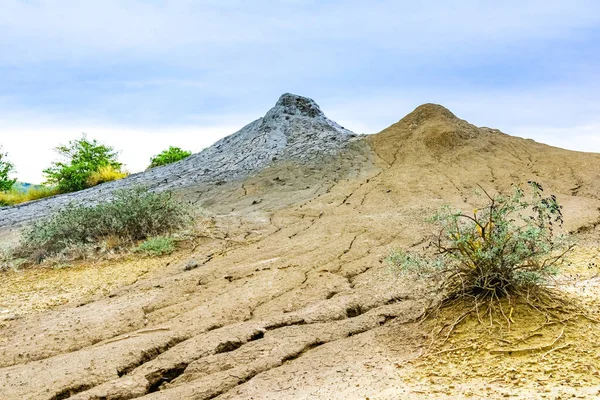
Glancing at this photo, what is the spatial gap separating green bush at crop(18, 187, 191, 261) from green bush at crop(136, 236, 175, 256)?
59 cm

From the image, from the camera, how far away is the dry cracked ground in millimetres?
2953

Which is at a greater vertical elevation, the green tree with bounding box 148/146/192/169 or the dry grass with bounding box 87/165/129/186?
the green tree with bounding box 148/146/192/169

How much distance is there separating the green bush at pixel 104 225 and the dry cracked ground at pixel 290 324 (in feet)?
2.49

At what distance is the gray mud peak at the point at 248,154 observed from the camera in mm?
12016

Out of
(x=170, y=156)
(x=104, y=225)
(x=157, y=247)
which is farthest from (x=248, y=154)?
(x=170, y=156)

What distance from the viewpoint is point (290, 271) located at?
5297 millimetres

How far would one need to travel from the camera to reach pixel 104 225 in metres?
8.30

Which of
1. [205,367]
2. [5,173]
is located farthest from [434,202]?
[5,173]

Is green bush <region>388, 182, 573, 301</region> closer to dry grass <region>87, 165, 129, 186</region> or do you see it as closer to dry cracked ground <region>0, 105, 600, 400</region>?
dry cracked ground <region>0, 105, 600, 400</region>

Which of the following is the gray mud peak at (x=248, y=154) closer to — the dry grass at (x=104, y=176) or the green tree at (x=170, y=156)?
the dry grass at (x=104, y=176)

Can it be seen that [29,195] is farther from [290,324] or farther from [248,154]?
[290,324]

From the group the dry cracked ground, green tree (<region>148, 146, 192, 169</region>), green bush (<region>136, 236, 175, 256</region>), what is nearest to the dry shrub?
the dry cracked ground

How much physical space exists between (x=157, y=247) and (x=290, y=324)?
3.99m

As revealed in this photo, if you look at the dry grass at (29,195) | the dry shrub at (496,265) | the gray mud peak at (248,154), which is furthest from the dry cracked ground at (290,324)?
the dry grass at (29,195)
